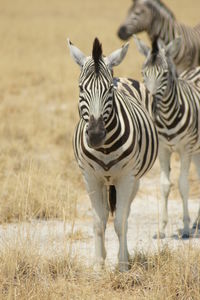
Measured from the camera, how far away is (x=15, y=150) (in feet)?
33.8

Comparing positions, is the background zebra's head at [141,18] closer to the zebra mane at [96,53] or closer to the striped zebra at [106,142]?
the striped zebra at [106,142]

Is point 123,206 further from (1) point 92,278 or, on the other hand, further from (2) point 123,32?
(2) point 123,32

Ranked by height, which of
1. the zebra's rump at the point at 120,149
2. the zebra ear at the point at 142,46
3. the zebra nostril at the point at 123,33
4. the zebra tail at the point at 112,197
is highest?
the zebra nostril at the point at 123,33

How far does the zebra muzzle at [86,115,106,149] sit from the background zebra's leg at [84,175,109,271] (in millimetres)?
696

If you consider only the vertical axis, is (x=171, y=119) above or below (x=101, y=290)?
above

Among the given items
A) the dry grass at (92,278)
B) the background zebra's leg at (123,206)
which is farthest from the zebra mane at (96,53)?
the dry grass at (92,278)

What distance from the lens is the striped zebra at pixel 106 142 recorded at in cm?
461

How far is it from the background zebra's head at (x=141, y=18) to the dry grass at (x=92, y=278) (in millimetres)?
7590

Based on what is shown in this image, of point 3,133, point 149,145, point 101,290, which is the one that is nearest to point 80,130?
point 149,145

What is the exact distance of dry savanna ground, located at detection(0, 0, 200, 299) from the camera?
176 inches

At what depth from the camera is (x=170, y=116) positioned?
7156mm

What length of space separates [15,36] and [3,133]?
18.9 meters

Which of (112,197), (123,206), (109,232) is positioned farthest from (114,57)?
(109,232)

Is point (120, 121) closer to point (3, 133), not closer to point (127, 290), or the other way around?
point (127, 290)
